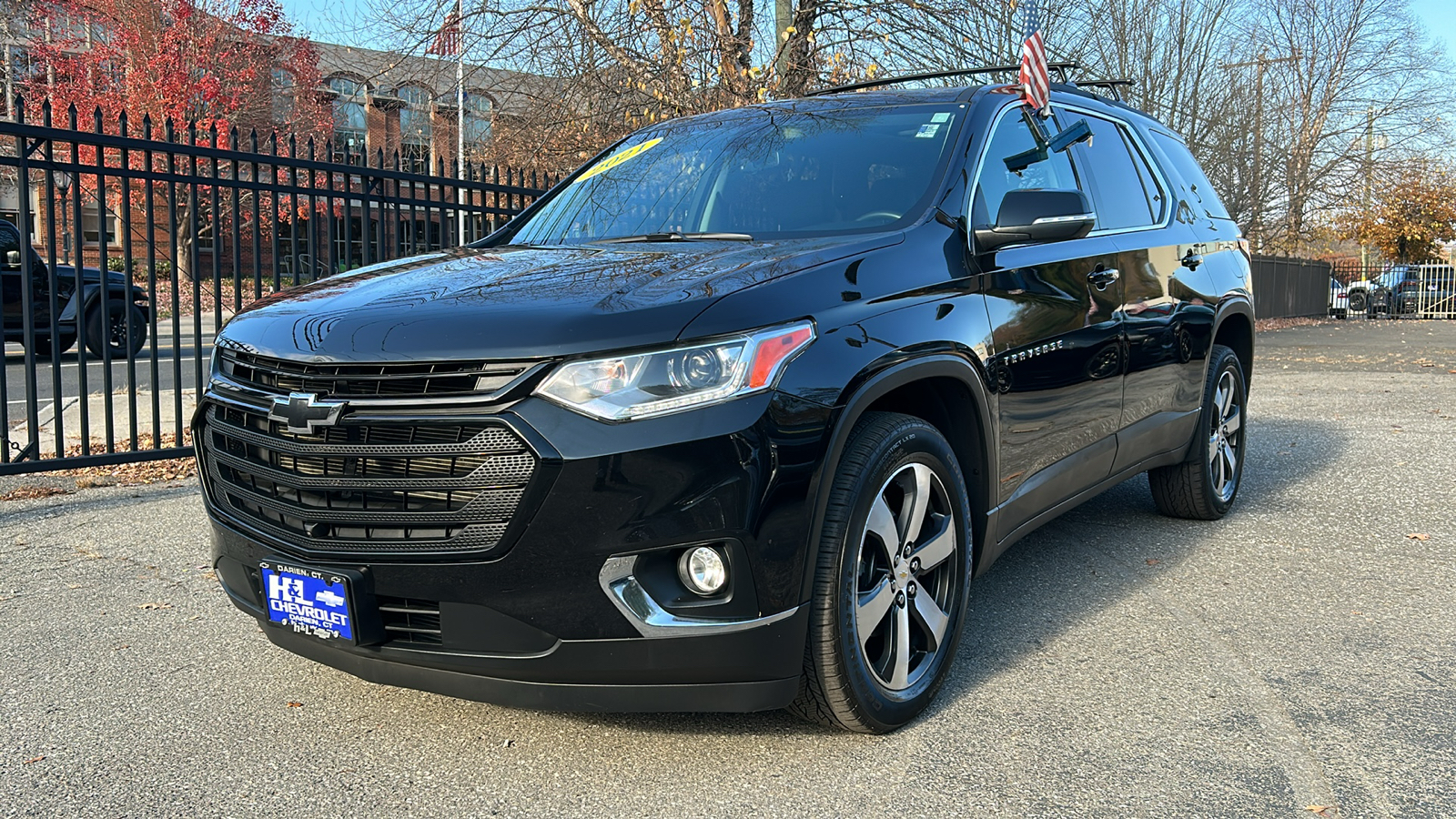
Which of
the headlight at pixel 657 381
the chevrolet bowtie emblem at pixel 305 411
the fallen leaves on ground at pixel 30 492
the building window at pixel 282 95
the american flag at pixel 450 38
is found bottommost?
the fallen leaves on ground at pixel 30 492

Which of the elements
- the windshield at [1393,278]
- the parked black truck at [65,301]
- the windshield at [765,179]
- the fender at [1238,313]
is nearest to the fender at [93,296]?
the parked black truck at [65,301]

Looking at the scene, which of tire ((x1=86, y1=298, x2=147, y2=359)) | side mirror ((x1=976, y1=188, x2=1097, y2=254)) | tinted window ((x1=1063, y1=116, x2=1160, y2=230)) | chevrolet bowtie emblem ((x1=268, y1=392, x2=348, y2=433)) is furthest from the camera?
tire ((x1=86, y1=298, x2=147, y2=359))

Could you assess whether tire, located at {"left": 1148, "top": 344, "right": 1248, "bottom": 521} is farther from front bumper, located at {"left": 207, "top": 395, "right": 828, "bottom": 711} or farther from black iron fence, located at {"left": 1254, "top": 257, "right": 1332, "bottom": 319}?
black iron fence, located at {"left": 1254, "top": 257, "right": 1332, "bottom": 319}

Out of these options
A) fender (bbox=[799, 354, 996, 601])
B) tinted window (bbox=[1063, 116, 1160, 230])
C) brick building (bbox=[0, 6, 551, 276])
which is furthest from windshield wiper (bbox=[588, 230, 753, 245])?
brick building (bbox=[0, 6, 551, 276])

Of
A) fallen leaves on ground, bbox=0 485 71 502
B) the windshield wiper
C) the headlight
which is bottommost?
fallen leaves on ground, bbox=0 485 71 502

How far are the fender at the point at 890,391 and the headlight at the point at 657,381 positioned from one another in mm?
260

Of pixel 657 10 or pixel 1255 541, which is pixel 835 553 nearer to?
pixel 1255 541

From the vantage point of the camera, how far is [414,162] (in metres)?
8.09

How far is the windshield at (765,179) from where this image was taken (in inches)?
146

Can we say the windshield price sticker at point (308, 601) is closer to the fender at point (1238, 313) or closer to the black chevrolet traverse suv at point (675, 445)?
the black chevrolet traverse suv at point (675, 445)

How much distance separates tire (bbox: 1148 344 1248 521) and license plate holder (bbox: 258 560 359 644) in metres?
3.94

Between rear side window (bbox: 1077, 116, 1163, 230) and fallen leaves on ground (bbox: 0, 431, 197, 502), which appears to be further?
fallen leaves on ground (bbox: 0, 431, 197, 502)

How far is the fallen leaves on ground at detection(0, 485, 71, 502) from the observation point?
602 centimetres

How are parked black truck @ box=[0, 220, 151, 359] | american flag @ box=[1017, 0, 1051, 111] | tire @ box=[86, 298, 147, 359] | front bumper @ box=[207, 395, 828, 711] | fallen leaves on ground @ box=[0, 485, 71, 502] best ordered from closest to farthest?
front bumper @ box=[207, 395, 828, 711] → american flag @ box=[1017, 0, 1051, 111] → fallen leaves on ground @ box=[0, 485, 71, 502] → parked black truck @ box=[0, 220, 151, 359] → tire @ box=[86, 298, 147, 359]
